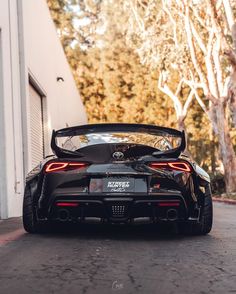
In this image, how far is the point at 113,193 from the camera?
20.8 feet

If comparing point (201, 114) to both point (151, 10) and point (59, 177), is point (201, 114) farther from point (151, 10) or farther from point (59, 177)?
point (59, 177)

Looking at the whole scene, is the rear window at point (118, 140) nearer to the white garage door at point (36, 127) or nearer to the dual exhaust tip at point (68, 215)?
the dual exhaust tip at point (68, 215)

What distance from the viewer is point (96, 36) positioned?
135 feet

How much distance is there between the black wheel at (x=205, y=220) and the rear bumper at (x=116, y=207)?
419 mm

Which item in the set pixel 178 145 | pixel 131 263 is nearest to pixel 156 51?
pixel 178 145

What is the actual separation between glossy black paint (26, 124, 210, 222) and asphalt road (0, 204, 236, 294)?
0.29 meters

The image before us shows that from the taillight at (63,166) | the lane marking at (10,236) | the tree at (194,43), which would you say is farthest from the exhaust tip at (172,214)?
the tree at (194,43)

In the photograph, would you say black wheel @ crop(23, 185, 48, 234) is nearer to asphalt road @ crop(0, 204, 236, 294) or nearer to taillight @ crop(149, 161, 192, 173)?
asphalt road @ crop(0, 204, 236, 294)

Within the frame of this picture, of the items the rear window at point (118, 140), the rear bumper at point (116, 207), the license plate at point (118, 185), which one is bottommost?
the rear bumper at point (116, 207)

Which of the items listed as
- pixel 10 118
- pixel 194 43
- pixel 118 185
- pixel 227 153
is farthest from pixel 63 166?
pixel 194 43

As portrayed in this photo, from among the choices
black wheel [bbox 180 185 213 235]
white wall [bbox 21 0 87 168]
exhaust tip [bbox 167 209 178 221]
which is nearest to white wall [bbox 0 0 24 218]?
white wall [bbox 21 0 87 168]

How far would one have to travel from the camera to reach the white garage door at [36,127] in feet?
47.2

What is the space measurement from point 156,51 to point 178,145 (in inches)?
781

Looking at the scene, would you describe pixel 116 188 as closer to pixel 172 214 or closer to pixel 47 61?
pixel 172 214
